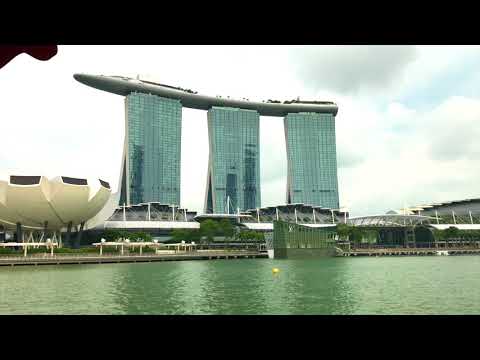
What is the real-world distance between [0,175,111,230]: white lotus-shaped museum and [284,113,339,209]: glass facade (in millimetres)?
96215

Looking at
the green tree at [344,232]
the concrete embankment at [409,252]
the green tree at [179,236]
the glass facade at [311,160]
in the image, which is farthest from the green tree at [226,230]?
the glass facade at [311,160]

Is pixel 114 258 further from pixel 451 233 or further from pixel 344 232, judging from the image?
pixel 451 233

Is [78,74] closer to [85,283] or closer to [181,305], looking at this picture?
[85,283]

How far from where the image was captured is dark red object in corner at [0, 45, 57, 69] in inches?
175

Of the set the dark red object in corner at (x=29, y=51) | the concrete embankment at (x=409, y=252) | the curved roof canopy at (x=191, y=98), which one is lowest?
the dark red object in corner at (x=29, y=51)

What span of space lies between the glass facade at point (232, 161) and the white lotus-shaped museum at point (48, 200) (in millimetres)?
74192

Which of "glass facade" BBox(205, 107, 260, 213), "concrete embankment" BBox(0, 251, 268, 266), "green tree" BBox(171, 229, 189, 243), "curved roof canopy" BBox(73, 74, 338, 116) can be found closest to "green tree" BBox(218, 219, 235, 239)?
"green tree" BBox(171, 229, 189, 243)

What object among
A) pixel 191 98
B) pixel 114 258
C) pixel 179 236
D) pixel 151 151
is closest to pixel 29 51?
pixel 114 258

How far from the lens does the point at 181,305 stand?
25.7 m

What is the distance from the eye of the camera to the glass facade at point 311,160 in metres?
186

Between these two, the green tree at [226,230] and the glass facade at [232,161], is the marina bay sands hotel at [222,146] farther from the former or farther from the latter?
the green tree at [226,230]
